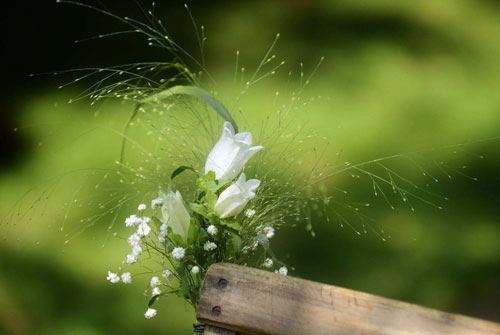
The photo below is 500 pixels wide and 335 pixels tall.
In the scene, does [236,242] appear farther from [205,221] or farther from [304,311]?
[304,311]

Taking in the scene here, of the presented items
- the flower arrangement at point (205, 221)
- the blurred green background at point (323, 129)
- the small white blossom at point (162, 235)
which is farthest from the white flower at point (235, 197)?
the blurred green background at point (323, 129)

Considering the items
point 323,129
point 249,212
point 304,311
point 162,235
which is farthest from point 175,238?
point 323,129

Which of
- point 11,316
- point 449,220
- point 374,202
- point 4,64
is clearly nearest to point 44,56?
point 4,64

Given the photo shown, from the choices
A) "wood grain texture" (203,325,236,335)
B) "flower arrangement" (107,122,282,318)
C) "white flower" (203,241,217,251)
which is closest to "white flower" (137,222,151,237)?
"flower arrangement" (107,122,282,318)

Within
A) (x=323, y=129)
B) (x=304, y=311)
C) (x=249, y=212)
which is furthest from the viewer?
(x=323, y=129)

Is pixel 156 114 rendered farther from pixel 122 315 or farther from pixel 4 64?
pixel 4 64

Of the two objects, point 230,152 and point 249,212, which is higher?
point 230,152

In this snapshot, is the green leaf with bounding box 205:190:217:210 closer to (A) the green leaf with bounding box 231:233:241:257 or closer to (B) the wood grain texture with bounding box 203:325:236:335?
(A) the green leaf with bounding box 231:233:241:257
